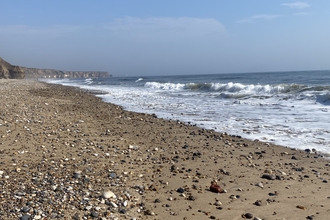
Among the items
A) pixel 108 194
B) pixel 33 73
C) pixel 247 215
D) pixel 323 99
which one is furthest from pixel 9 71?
pixel 247 215

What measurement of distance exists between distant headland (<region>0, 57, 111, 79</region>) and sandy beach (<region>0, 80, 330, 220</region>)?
227 ft

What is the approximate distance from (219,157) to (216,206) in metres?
2.08

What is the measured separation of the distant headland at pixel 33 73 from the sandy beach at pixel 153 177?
6927cm

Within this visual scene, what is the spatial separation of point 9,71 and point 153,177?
74.5 m

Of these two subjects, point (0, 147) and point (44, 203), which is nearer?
point (44, 203)

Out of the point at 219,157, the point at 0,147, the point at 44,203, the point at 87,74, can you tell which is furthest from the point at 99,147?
the point at 87,74

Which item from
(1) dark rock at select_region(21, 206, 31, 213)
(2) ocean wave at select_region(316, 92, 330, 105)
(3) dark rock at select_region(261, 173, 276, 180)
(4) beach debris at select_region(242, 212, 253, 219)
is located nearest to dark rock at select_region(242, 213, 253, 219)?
(4) beach debris at select_region(242, 212, 253, 219)

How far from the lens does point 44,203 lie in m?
3.40

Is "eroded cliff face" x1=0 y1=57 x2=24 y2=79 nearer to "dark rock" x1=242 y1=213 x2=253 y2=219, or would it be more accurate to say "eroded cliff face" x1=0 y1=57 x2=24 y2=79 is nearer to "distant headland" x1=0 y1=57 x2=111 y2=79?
"distant headland" x1=0 y1=57 x2=111 y2=79

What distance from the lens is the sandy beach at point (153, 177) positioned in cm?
343

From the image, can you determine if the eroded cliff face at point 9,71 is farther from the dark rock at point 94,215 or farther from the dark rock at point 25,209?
the dark rock at point 94,215

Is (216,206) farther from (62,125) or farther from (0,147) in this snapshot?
(62,125)

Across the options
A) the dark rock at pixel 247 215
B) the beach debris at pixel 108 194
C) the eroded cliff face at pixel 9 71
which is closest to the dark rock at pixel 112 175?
the beach debris at pixel 108 194

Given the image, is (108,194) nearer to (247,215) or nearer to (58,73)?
(247,215)
